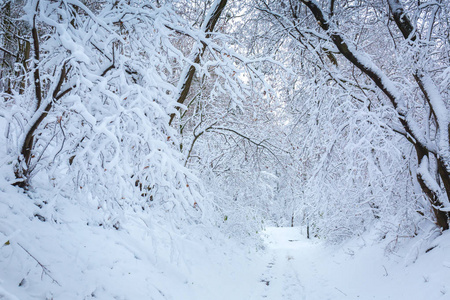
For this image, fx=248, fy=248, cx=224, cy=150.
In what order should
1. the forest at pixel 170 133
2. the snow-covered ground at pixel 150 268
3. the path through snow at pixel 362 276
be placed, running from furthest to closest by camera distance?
1. the path through snow at pixel 362 276
2. the snow-covered ground at pixel 150 268
3. the forest at pixel 170 133

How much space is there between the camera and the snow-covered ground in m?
2.69

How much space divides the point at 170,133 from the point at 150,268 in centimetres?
299

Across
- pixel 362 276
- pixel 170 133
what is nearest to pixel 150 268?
pixel 170 133

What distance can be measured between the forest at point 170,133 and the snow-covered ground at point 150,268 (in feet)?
0.08

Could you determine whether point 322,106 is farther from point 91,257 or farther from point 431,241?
point 91,257

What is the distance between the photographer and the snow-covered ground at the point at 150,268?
8.84 feet

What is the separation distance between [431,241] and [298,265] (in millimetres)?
6410

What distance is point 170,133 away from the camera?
8.64 feet

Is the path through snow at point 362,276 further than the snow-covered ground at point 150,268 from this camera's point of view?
Yes

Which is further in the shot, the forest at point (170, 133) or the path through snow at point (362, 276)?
the path through snow at point (362, 276)

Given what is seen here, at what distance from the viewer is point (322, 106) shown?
5113 millimetres

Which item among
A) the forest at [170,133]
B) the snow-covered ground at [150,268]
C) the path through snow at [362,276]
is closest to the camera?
the forest at [170,133]

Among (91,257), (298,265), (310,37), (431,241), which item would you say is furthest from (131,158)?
(298,265)

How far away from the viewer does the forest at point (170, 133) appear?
2256 millimetres
